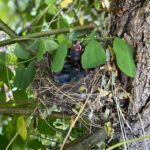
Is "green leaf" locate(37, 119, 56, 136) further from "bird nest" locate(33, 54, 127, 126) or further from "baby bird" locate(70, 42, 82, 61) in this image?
"baby bird" locate(70, 42, 82, 61)

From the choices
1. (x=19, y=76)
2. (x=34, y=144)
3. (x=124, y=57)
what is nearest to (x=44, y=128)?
(x=34, y=144)

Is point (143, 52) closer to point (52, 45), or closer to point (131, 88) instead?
point (131, 88)

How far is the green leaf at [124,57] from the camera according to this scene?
0.64 metres

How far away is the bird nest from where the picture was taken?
0.74 metres

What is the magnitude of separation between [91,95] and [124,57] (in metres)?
0.18

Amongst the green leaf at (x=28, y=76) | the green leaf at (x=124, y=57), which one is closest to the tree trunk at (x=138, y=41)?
the green leaf at (x=124, y=57)

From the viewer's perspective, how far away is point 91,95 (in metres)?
0.75

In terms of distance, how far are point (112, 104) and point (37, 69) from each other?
0.33 metres

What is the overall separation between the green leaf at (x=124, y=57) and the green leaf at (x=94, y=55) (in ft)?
0.13

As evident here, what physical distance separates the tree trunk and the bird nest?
51mm

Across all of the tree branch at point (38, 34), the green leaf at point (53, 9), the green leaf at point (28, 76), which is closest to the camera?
the tree branch at point (38, 34)

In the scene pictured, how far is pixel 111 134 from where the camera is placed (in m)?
0.77

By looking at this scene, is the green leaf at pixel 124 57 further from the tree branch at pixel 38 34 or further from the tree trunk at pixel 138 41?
the tree branch at pixel 38 34

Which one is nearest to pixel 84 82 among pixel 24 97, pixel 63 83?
pixel 63 83
